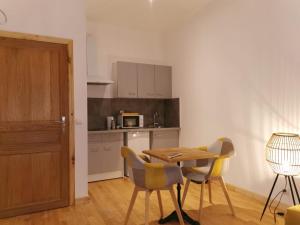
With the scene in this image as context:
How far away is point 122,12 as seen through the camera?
4238 millimetres

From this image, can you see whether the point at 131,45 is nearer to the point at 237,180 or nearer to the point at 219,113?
the point at 219,113

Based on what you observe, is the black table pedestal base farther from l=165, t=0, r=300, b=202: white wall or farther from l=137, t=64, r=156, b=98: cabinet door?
l=137, t=64, r=156, b=98: cabinet door

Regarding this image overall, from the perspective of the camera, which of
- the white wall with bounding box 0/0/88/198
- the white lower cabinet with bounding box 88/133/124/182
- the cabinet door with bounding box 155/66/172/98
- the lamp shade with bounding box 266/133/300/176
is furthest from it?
the cabinet door with bounding box 155/66/172/98

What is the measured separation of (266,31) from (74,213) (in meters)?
3.24

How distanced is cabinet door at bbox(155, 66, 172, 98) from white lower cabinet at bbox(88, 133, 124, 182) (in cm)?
122

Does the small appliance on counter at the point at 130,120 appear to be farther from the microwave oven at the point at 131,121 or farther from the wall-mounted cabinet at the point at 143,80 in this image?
the wall-mounted cabinet at the point at 143,80

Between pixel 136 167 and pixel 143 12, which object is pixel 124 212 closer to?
pixel 136 167

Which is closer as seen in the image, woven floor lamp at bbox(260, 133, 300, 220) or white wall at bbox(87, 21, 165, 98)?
woven floor lamp at bbox(260, 133, 300, 220)

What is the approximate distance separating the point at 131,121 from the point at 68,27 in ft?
6.79

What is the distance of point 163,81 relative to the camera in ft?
16.3

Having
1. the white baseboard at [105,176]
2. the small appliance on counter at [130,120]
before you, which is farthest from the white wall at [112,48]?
the white baseboard at [105,176]

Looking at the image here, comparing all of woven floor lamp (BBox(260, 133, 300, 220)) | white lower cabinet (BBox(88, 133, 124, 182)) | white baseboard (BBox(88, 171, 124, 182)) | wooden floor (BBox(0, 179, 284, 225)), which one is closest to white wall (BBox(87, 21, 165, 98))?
white lower cabinet (BBox(88, 133, 124, 182))

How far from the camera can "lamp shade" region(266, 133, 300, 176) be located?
2.61 meters

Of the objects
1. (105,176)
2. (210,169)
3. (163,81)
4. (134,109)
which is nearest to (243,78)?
(210,169)
